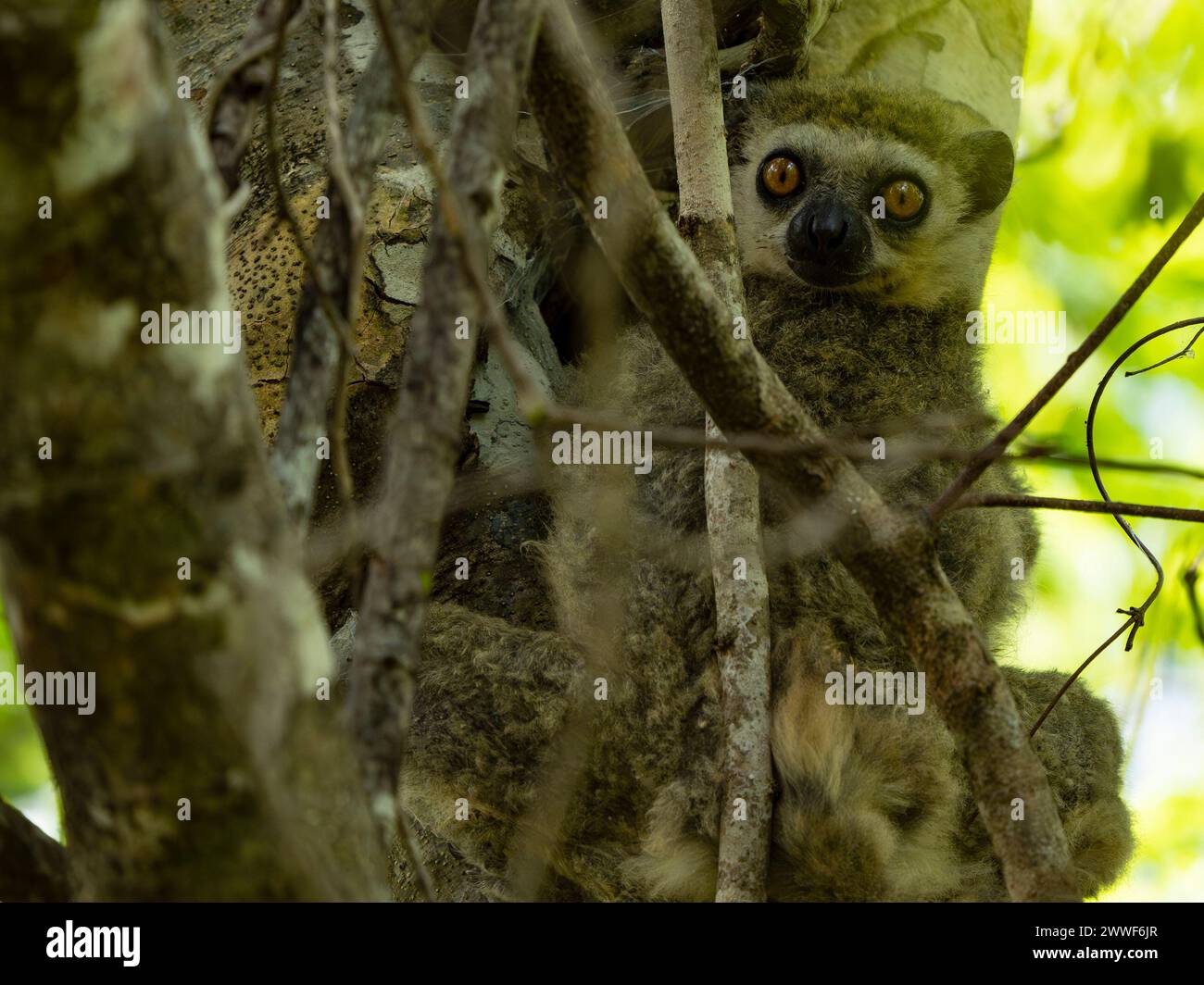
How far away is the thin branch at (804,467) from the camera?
2.35 meters

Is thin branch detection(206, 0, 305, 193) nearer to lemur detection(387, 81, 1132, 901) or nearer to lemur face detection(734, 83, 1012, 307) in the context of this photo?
lemur detection(387, 81, 1132, 901)

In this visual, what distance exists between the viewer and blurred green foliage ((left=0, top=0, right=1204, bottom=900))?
6.96 m

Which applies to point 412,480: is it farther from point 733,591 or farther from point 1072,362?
point 733,591

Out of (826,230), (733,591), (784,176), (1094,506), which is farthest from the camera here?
(784,176)

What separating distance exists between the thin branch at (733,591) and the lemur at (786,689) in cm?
10

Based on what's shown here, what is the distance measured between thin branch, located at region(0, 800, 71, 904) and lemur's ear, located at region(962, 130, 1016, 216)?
4.80 metres

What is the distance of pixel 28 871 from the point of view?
2.02 metres

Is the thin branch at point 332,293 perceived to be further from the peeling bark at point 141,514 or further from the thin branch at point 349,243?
the peeling bark at point 141,514

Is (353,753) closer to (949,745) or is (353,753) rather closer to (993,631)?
(949,745)

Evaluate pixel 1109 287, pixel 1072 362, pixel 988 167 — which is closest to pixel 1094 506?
pixel 1072 362

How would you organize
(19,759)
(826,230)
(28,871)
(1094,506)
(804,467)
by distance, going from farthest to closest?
(19,759) < (826,230) < (804,467) < (1094,506) < (28,871)

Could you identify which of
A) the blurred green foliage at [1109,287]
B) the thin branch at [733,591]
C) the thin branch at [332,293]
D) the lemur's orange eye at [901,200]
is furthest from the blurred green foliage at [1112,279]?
the thin branch at [332,293]

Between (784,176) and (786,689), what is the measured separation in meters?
2.66
